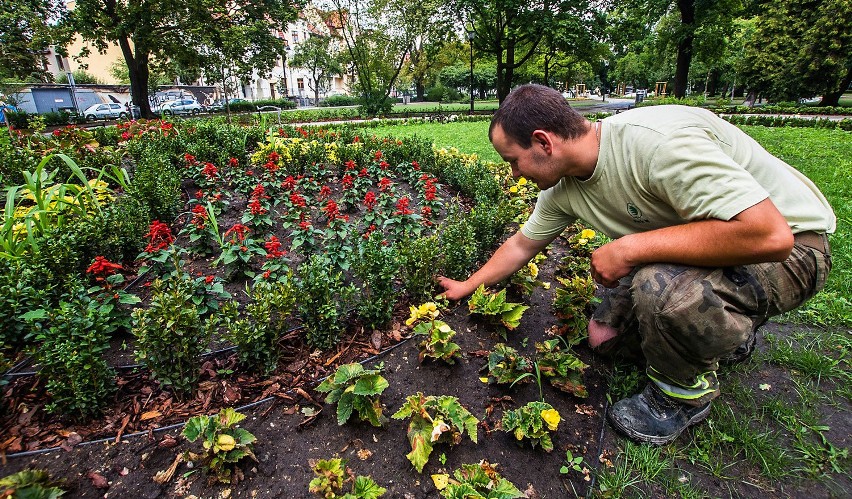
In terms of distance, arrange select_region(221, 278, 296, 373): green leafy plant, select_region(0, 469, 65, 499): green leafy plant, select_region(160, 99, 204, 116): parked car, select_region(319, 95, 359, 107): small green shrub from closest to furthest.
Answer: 1. select_region(0, 469, 65, 499): green leafy plant
2. select_region(221, 278, 296, 373): green leafy plant
3. select_region(160, 99, 204, 116): parked car
4. select_region(319, 95, 359, 107): small green shrub

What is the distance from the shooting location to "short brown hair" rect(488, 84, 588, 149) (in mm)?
1641

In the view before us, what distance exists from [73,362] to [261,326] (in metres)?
0.69

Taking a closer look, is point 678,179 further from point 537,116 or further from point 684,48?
point 684,48

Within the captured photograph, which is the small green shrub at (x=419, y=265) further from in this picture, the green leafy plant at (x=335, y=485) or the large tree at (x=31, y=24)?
the large tree at (x=31, y=24)

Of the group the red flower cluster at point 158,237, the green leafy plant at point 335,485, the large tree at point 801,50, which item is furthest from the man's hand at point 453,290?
the large tree at point 801,50

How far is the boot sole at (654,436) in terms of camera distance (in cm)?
174

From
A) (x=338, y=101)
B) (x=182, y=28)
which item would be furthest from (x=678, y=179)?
(x=338, y=101)

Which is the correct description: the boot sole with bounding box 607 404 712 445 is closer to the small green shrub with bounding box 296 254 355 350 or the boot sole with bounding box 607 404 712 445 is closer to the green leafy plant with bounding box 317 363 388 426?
the green leafy plant with bounding box 317 363 388 426

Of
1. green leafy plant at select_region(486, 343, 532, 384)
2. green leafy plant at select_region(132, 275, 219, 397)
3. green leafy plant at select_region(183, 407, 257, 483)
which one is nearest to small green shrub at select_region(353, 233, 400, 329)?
green leafy plant at select_region(486, 343, 532, 384)

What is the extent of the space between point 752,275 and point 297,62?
156ft

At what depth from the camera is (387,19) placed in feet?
84.4

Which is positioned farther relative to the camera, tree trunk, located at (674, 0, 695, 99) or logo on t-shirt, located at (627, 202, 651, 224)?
tree trunk, located at (674, 0, 695, 99)

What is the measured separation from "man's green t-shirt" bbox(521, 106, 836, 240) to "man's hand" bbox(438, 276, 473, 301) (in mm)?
760

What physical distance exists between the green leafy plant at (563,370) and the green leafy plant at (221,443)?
135 centimetres
